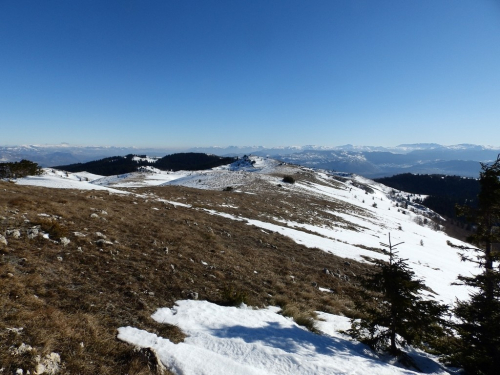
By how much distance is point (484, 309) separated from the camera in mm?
7855

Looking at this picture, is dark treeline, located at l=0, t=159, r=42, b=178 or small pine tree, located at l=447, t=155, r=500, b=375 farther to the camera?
dark treeline, located at l=0, t=159, r=42, b=178

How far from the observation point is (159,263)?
941cm

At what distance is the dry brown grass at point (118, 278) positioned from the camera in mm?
4672

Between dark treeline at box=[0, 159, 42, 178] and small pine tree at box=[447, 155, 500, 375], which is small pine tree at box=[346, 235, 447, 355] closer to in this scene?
small pine tree at box=[447, 155, 500, 375]

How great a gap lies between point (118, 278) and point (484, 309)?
37.8 ft

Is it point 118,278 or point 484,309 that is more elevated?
point 118,278

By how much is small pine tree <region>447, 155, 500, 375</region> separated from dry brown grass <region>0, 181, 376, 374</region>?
354 centimetres

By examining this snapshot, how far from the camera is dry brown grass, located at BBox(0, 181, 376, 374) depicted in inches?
184

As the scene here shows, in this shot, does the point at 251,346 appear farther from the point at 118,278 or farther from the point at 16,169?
the point at 16,169

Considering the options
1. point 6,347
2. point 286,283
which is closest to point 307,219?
point 286,283

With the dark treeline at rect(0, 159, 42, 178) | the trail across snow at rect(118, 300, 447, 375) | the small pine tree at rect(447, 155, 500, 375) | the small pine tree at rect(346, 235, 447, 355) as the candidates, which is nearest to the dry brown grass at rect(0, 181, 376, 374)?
the trail across snow at rect(118, 300, 447, 375)

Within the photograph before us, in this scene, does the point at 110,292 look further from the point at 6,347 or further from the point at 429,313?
the point at 429,313

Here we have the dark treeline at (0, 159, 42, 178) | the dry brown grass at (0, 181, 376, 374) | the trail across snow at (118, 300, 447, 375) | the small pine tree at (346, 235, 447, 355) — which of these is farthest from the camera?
the dark treeline at (0, 159, 42, 178)

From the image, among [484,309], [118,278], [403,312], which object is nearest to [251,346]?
[403,312]
